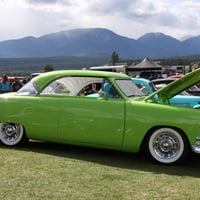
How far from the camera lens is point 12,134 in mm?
→ 7613

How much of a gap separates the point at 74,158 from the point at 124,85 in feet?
5.27

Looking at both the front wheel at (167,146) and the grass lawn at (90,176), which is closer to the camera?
the grass lawn at (90,176)

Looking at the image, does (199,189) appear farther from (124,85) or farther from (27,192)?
(124,85)

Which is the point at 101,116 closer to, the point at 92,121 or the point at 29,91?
the point at 92,121

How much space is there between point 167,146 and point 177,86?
1144 millimetres

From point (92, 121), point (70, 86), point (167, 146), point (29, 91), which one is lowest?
point (167, 146)

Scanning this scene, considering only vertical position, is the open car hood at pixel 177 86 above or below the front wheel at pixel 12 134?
above

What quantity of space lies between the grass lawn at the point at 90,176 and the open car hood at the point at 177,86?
1.10 metres

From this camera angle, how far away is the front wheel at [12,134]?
7.52 metres

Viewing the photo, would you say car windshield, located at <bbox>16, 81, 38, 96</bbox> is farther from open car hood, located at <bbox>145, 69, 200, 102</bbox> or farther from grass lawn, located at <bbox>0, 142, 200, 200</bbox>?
open car hood, located at <bbox>145, 69, 200, 102</bbox>

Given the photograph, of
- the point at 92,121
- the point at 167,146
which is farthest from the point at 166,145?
the point at 92,121

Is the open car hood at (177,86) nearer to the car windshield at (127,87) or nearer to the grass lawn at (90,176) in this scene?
the car windshield at (127,87)

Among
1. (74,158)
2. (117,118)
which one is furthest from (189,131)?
(74,158)

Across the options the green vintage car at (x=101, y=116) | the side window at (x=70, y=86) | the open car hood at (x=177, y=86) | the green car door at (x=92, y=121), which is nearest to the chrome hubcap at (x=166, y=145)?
the green vintage car at (x=101, y=116)
